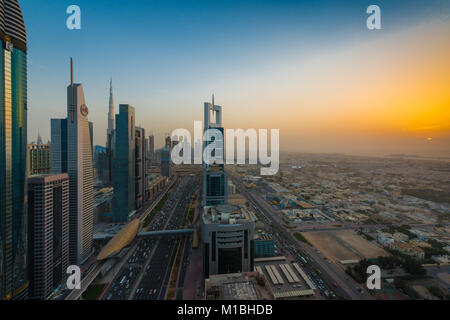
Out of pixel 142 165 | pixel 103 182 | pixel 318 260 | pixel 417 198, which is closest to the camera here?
pixel 318 260

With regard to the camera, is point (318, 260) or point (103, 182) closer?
point (318, 260)

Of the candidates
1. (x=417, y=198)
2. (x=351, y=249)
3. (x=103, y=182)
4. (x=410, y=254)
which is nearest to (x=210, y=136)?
(x=351, y=249)

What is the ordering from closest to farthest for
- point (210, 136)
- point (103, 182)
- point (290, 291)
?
point (290, 291)
point (210, 136)
point (103, 182)

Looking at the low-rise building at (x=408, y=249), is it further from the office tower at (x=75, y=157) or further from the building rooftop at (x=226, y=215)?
the office tower at (x=75, y=157)

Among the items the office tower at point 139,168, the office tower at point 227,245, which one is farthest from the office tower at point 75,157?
the office tower at point 139,168

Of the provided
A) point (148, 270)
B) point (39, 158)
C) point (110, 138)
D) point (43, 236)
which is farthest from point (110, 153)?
point (148, 270)
